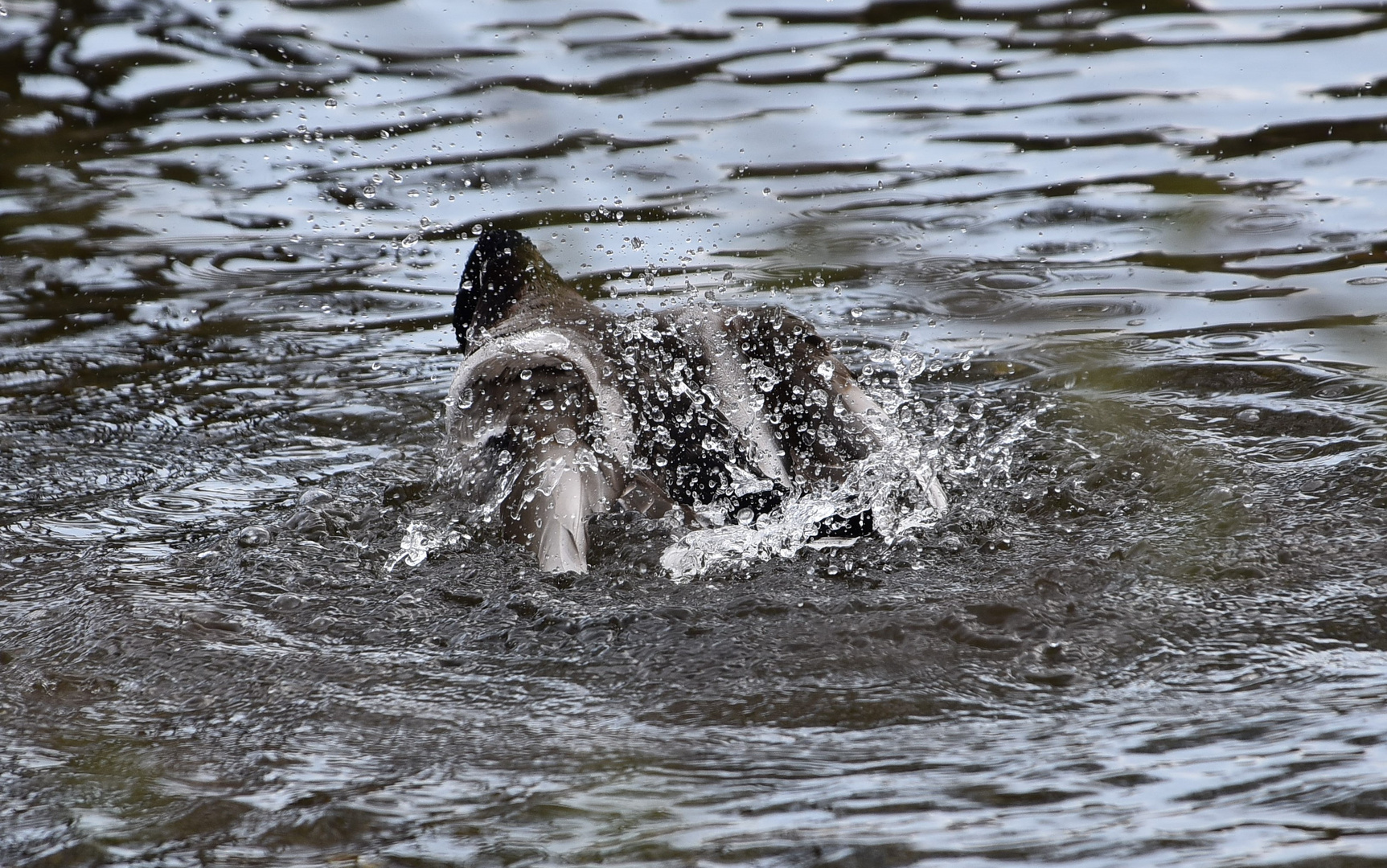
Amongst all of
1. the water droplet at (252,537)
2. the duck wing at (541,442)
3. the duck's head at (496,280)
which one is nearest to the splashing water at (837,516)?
the duck wing at (541,442)

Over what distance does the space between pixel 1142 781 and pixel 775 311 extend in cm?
220

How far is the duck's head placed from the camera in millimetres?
5789

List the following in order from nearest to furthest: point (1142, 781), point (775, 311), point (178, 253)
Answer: point (1142, 781) < point (775, 311) < point (178, 253)

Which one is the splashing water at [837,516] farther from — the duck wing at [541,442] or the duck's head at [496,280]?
the duck's head at [496,280]

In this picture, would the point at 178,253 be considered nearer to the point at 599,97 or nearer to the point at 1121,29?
the point at 599,97


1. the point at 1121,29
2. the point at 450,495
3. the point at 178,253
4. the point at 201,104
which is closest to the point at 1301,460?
the point at 450,495

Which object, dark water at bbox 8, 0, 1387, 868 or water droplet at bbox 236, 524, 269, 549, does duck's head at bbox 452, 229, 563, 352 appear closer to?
dark water at bbox 8, 0, 1387, 868

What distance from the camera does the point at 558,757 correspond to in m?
3.05

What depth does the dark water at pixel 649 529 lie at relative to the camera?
9.19 feet

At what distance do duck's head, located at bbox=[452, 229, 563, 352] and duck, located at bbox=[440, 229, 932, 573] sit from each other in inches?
37.6

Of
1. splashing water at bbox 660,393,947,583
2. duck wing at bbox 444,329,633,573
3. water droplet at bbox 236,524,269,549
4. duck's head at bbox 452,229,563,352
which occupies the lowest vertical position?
water droplet at bbox 236,524,269,549

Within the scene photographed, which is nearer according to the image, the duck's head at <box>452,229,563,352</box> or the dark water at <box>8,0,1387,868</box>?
the dark water at <box>8,0,1387,868</box>

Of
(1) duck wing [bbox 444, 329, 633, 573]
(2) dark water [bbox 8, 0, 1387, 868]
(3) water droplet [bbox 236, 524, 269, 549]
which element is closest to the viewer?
(2) dark water [bbox 8, 0, 1387, 868]

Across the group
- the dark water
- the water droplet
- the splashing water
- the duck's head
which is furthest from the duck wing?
the duck's head
